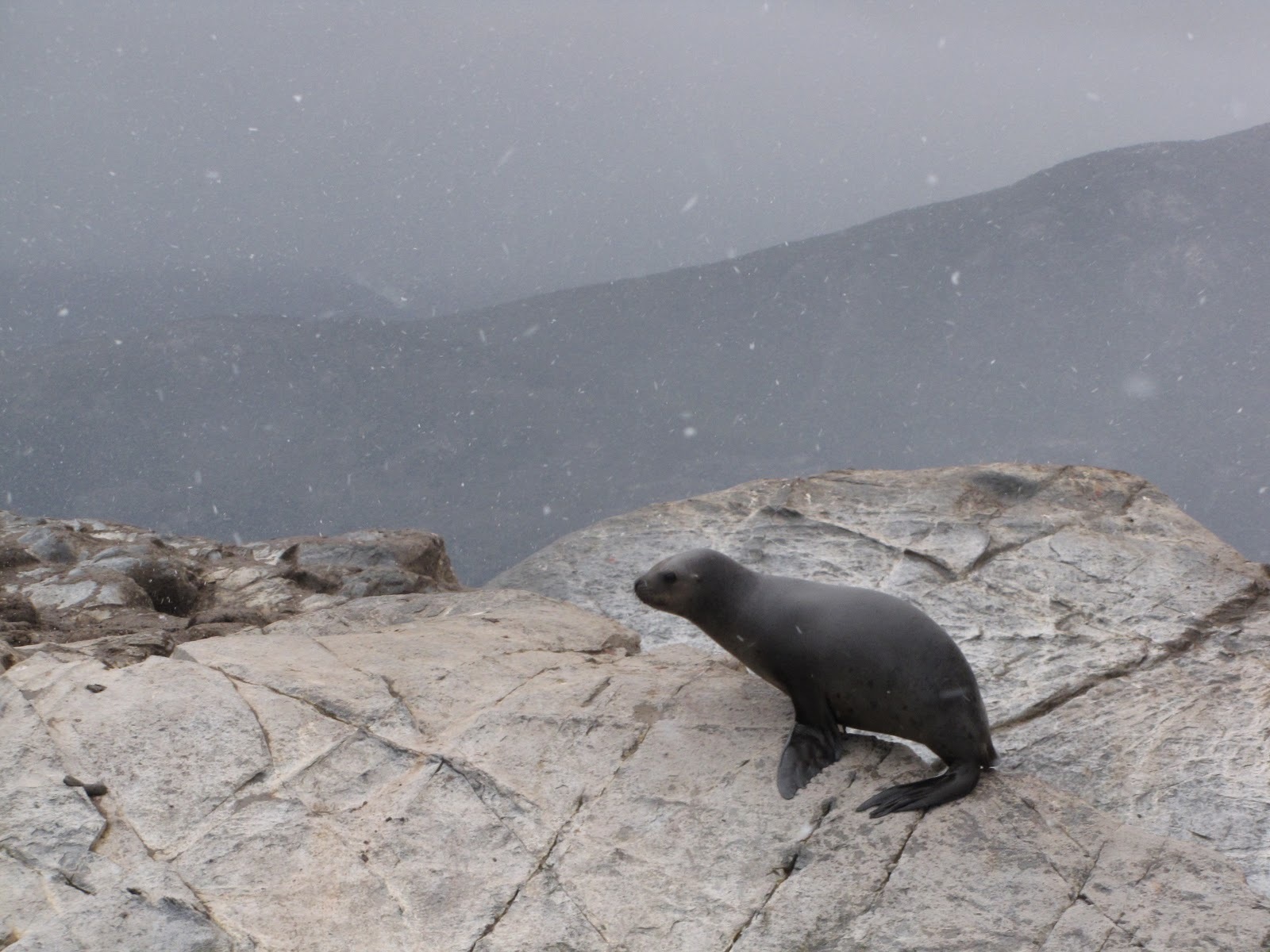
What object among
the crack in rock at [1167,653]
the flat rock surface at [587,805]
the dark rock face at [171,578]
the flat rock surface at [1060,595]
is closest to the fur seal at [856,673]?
the flat rock surface at [587,805]

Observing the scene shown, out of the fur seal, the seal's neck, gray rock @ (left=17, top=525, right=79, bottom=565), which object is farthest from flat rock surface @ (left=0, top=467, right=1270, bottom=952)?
gray rock @ (left=17, top=525, right=79, bottom=565)

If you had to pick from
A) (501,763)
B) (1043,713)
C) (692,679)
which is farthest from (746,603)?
(1043,713)

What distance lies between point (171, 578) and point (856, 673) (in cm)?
595

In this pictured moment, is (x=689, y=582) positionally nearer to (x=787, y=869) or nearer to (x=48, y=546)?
(x=787, y=869)

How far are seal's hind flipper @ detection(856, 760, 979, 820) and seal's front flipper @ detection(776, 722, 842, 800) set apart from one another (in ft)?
0.84

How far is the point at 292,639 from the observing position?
5.79 m

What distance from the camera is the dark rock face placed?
6934 mm

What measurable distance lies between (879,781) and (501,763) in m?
1.54

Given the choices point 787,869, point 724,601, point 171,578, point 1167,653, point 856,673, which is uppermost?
point 724,601

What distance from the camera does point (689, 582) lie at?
195 inches

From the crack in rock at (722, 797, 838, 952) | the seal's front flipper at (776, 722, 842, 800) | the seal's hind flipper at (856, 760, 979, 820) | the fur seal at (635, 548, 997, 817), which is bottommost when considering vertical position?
the crack in rock at (722, 797, 838, 952)

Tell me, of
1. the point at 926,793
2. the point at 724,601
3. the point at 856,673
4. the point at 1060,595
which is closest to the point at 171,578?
the point at 724,601

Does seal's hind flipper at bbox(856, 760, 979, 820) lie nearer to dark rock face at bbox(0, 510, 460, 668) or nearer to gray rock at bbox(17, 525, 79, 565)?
dark rock face at bbox(0, 510, 460, 668)

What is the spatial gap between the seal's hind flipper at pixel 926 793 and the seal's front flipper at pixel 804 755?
0.25 m
